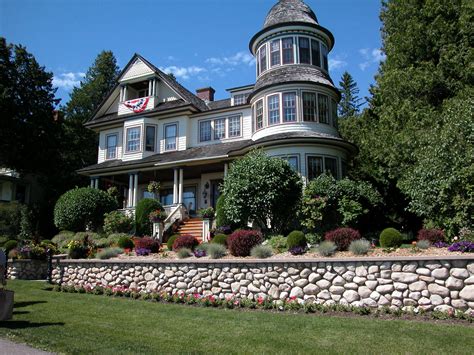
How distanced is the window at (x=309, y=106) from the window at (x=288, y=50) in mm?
2321

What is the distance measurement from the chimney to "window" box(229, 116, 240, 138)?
562cm

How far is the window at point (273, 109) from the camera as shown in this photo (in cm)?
2186

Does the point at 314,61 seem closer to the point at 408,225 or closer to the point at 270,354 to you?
the point at 408,225

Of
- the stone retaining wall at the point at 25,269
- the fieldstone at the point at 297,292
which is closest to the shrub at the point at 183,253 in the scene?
the fieldstone at the point at 297,292

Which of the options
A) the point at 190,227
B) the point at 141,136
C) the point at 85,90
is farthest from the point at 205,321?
the point at 85,90

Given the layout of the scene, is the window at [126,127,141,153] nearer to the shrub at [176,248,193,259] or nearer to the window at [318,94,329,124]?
the window at [318,94,329,124]

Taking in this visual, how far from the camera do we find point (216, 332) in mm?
8289

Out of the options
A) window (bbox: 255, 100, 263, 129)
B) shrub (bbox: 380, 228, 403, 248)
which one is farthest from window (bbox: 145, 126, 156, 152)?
shrub (bbox: 380, 228, 403, 248)

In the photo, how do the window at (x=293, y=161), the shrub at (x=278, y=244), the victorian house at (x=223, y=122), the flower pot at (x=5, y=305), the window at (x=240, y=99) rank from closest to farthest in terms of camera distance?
the flower pot at (x=5, y=305)
the shrub at (x=278, y=244)
the window at (x=293, y=161)
the victorian house at (x=223, y=122)
the window at (x=240, y=99)

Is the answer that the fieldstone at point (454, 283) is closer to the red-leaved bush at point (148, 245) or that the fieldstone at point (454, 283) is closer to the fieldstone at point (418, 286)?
the fieldstone at point (418, 286)

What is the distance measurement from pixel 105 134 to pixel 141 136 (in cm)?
367

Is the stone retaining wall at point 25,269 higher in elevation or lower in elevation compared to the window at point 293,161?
lower

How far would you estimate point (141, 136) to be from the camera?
27109mm

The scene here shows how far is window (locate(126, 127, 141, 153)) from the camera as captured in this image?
89.5ft
